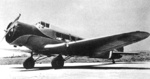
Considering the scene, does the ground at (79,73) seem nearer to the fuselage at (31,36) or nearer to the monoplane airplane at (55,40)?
the monoplane airplane at (55,40)

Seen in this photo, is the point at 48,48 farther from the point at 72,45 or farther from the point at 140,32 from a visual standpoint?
the point at 140,32

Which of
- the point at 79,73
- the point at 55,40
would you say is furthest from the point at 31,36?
the point at 79,73

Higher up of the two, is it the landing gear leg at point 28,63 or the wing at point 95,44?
the wing at point 95,44

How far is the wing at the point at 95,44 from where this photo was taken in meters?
7.33

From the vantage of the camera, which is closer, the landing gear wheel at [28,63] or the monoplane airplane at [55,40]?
the monoplane airplane at [55,40]

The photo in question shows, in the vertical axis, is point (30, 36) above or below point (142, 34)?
above

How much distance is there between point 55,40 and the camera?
9.61 m

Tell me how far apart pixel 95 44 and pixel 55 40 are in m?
2.37

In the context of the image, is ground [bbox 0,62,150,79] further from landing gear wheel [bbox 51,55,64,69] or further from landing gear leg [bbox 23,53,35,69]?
landing gear leg [bbox 23,53,35,69]

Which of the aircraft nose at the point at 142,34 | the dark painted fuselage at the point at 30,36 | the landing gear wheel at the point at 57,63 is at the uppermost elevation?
the dark painted fuselage at the point at 30,36

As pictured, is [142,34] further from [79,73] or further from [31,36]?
[31,36]

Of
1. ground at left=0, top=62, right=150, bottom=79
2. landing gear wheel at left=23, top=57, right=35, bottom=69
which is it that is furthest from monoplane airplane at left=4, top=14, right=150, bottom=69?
ground at left=0, top=62, right=150, bottom=79

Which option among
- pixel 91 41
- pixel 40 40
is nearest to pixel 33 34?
pixel 40 40

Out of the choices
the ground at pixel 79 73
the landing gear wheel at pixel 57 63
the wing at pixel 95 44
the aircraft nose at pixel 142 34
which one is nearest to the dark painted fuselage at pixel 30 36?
the wing at pixel 95 44
